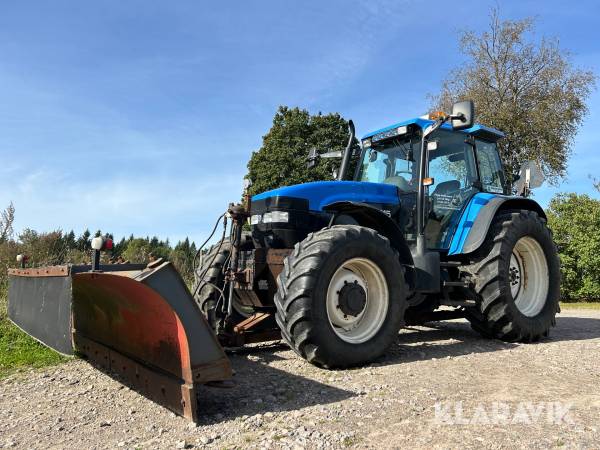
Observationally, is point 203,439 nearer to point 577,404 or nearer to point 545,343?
point 577,404

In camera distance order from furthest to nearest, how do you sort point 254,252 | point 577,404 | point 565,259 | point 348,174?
1. point 565,259
2. point 348,174
3. point 254,252
4. point 577,404

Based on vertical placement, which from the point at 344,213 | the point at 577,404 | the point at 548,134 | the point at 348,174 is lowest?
the point at 577,404

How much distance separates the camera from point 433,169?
583 centimetres

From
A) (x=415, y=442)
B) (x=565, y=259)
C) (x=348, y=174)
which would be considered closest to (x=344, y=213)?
(x=348, y=174)

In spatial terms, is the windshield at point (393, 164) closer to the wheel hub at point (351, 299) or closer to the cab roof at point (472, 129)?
the cab roof at point (472, 129)

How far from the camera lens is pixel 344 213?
16.7 feet

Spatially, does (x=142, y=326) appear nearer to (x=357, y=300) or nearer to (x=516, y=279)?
(x=357, y=300)

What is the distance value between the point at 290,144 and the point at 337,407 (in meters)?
22.3

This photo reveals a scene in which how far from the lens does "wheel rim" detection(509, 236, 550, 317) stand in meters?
6.04

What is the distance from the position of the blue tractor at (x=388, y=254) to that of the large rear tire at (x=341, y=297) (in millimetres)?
10

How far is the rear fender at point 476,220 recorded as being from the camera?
550 cm

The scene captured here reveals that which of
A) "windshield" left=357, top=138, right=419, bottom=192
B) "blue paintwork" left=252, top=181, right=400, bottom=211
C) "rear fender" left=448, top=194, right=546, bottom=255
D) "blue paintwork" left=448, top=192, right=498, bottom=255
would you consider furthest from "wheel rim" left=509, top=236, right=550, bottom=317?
"blue paintwork" left=252, top=181, right=400, bottom=211

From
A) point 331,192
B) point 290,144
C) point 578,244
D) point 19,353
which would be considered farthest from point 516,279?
point 290,144

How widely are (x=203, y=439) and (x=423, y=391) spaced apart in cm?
164
